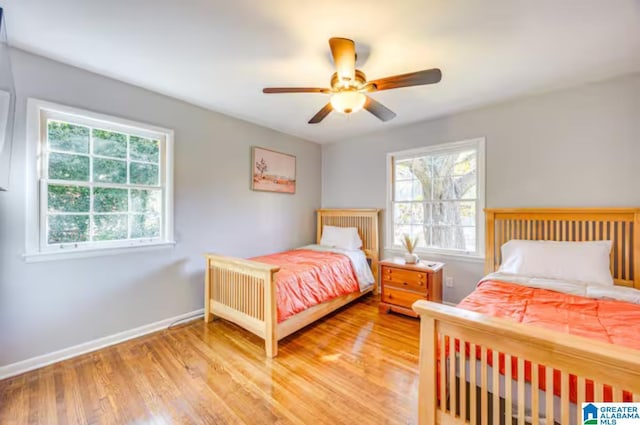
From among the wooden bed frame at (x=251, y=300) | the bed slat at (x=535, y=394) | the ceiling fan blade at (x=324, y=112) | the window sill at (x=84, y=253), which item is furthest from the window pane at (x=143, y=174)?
the bed slat at (x=535, y=394)

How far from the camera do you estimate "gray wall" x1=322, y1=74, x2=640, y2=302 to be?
232 cm

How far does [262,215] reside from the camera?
3.73 metres

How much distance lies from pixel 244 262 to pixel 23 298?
163 cm

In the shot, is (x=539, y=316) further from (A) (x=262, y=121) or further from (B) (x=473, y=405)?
(A) (x=262, y=121)

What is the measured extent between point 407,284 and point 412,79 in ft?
7.07

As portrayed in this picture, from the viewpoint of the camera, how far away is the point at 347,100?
6.33 ft

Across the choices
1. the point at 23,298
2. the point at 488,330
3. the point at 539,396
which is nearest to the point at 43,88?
the point at 23,298

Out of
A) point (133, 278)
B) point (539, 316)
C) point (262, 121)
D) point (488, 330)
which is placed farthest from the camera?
point (262, 121)

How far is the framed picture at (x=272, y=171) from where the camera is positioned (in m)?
3.61

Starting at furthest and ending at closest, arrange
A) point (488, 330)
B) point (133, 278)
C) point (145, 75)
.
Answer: point (133, 278), point (145, 75), point (488, 330)

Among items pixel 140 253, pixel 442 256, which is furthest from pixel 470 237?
pixel 140 253

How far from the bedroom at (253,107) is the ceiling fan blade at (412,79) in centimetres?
30

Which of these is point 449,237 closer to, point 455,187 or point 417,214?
point 417,214

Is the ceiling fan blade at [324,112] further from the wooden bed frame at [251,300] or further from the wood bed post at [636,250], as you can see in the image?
the wood bed post at [636,250]
